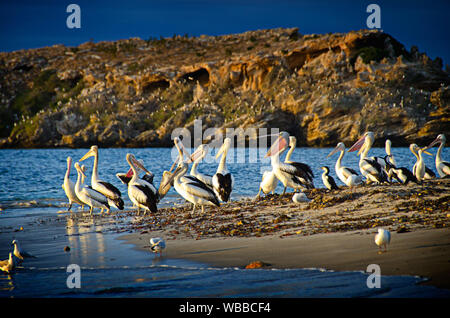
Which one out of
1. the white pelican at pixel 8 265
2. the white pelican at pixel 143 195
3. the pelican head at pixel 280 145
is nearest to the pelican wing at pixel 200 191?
the white pelican at pixel 143 195

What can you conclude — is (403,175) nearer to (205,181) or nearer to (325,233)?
(205,181)

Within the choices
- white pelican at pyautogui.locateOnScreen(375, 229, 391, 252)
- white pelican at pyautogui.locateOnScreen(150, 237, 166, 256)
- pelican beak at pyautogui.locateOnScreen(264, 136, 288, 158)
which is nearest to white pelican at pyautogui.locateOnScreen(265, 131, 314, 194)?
pelican beak at pyautogui.locateOnScreen(264, 136, 288, 158)

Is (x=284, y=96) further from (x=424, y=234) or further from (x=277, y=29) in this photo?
(x=424, y=234)

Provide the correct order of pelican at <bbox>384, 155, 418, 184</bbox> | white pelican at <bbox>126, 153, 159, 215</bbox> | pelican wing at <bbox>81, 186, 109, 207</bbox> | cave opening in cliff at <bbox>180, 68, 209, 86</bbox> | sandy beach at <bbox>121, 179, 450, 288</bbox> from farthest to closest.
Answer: cave opening in cliff at <bbox>180, 68, 209, 86</bbox> < pelican at <bbox>384, 155, 418, 184</bbox> < pelican wing at <bbox>81, 186, 109, 207</bbox> < white pelican at <bbox>126, 153, 159, 215</bbox> < sandy beach at <bbox>121, 179, 450, 288</bbox>

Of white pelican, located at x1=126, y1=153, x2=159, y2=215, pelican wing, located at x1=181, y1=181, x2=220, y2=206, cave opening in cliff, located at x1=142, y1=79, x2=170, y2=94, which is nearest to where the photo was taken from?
pelican wing, located at x1=181, y1=181, x2=220, y2=206

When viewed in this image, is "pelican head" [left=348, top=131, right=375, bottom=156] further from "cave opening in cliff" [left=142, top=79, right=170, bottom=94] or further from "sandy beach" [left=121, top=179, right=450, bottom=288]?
"cave opening in cliff" [left=142, top=79, right=170, bottom=94]

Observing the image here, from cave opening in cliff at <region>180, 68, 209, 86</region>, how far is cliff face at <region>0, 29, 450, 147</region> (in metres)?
0.16

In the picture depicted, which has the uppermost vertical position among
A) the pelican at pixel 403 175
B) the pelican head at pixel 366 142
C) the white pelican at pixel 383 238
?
the pelican head at pixel 366 142

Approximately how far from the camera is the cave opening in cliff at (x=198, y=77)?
219 ft

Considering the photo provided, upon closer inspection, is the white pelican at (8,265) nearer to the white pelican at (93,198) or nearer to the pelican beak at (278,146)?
the white pelican at (93,198)

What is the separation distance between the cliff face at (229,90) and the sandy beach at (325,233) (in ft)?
128

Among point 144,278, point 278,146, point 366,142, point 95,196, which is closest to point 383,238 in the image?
point 144,278

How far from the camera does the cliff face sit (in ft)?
158

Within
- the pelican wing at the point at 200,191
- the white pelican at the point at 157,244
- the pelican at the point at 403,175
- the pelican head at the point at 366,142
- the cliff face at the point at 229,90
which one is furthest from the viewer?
the cliff face at the point at 229,90
